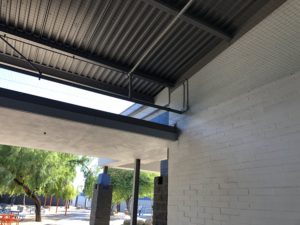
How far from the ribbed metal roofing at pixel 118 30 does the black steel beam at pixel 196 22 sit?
0.01 metres

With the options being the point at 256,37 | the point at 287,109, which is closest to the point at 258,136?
the point at 287,109

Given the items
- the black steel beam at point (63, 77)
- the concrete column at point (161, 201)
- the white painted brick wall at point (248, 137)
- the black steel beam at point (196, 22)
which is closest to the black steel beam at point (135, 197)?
the concrete column at point (161, 201)

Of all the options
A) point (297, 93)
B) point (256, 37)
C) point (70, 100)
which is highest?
point (256, 37)

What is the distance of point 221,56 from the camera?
188 inches

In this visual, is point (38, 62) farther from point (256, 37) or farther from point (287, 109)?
point (287, 109)

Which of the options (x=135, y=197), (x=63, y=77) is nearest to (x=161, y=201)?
(x=135, y=197)

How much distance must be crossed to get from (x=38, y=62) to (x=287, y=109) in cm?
466

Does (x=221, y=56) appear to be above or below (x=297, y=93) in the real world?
above

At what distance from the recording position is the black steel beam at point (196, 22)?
3979 mm

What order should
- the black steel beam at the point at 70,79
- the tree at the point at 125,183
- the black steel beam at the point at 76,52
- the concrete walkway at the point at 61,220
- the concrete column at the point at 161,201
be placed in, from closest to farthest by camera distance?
the black steel beam at the point at 76,52 → the black steel beam at the point at 70,79 → the concrete column at the point at 161,201 → the concrete walkway at the point at 61,220 → the tree at the point at 125,183

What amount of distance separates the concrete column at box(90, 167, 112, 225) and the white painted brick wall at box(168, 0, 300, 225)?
4.64m

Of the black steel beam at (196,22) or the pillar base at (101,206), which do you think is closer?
the black steel beam at (196,22)

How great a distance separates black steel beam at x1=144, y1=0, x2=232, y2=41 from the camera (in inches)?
157

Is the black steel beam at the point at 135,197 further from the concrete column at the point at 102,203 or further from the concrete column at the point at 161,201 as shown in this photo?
the concrete column at the point at 102,203
